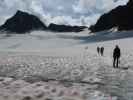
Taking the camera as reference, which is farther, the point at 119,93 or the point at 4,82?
the point at 4,82

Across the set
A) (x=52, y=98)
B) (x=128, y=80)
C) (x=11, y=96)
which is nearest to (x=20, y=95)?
(x=11, y=96)

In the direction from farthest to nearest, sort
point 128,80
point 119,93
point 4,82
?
point 128,80 → point 4,82 → point 119,93

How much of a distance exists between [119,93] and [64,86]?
7.79ft

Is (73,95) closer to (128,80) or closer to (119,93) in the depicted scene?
(119,93)

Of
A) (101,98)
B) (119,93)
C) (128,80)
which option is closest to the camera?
(101,98)

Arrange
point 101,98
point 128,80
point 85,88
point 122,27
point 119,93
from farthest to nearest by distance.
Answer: point 122,27, point 128,80, point 85,88, point 119,93, point 101,98

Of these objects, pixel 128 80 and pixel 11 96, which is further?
pixel 128 80

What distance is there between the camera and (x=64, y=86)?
1320cm

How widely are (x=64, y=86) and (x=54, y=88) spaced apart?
69 cm

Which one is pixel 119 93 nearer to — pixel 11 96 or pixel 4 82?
pixel 11 96

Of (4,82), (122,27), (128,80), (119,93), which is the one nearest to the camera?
(119,93)

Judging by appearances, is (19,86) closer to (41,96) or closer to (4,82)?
(4,82)

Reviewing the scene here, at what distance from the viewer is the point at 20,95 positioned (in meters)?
11.5

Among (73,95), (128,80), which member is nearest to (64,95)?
(73,95)
